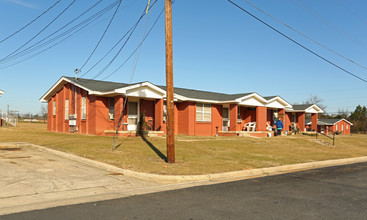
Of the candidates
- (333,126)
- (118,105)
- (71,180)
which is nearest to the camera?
(71,180)

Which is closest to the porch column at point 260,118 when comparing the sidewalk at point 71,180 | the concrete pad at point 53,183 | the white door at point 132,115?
the white door at point 132,115

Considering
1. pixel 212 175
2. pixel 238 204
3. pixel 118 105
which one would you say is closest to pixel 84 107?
pixel 118 105

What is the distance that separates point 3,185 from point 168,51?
6995 mm

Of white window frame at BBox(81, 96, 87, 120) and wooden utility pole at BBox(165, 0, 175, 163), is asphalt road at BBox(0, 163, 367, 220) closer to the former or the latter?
wooden utility pole at BBox(165, 0, 175, 163)

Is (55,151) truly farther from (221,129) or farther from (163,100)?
(221,129)

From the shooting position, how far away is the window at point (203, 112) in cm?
2677

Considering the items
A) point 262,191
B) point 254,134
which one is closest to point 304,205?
point 262,191

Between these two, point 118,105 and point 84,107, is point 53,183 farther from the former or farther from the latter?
point 84,107

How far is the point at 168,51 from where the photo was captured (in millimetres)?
11633

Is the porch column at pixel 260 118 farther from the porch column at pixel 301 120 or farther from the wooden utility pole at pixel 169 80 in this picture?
the wooden utility pole at pixel 169 80

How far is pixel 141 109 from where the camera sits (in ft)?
80.3

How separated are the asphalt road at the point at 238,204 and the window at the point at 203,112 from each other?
17.9 m

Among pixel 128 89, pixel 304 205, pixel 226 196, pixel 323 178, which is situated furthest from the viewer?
pixel 128 89

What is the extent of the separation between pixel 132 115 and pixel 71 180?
51.4ft
